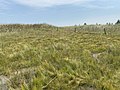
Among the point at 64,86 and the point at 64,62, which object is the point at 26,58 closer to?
the point at 64,62

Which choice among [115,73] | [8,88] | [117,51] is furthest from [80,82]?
[117,51]

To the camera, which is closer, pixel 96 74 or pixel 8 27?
pixel 96 74

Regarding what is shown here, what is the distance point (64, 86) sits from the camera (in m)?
8.90

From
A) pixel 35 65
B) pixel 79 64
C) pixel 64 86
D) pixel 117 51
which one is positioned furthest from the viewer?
pixel 117 51

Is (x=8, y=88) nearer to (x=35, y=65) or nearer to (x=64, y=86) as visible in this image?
(x=64, y=86)

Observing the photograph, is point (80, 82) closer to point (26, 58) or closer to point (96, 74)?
point (96, 74)

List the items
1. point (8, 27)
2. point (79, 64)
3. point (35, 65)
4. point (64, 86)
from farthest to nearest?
point (8, 27)
point (35, 65)
point (79, 64)
point (64, 86)

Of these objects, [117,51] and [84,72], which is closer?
[84,72]

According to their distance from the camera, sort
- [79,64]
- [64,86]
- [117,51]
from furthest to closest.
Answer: [117,51]
[79,64]
[64,86]

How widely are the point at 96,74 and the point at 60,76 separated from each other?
1.30m

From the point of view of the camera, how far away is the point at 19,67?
12.8 m

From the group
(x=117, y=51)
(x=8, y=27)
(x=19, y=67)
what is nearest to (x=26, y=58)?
(x=19, y=67)

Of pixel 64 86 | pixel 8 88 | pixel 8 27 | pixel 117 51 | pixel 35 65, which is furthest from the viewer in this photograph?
pixel 8 27

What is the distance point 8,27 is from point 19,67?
5386 centimetres
